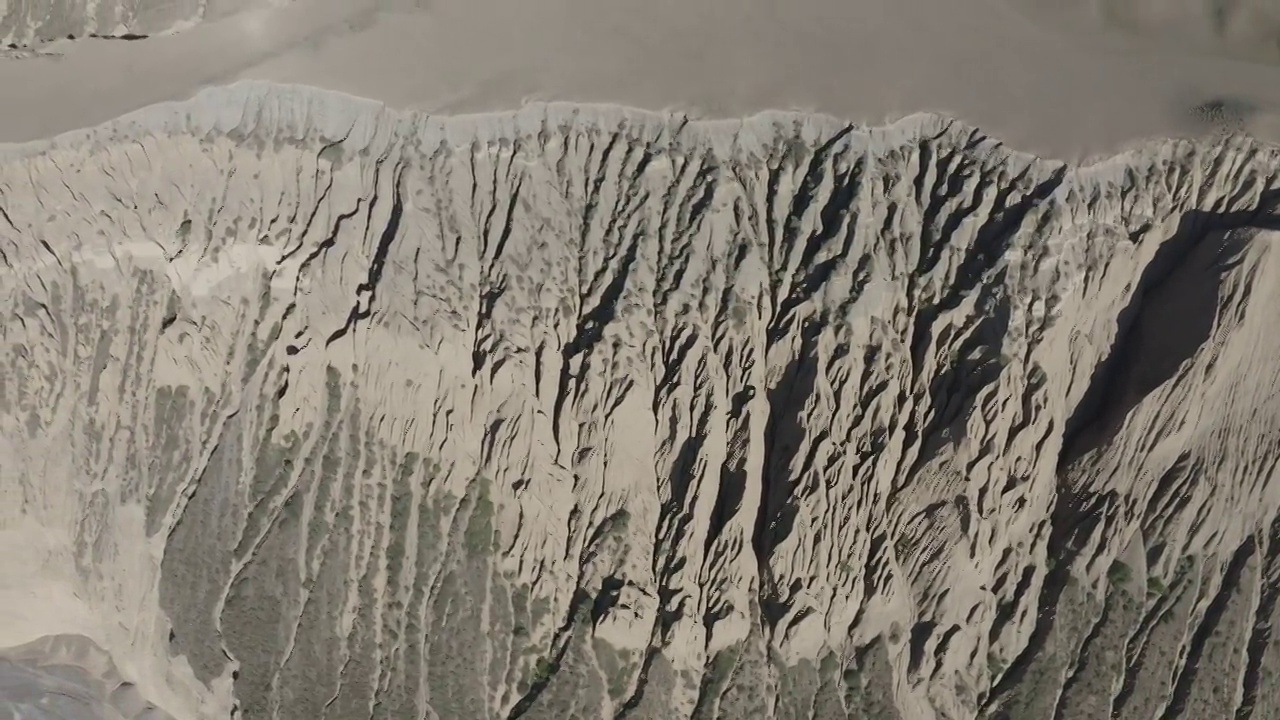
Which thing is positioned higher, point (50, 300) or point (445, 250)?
point (445, 250)

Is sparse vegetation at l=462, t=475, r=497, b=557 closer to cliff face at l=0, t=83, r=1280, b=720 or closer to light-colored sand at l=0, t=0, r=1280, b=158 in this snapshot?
cliff face at l=0, t=83, r=1280, b=720

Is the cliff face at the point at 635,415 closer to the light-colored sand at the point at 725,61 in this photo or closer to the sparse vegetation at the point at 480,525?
the sparse vegetation at the point at 480,525

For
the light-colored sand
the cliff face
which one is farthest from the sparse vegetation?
the light-colored sand

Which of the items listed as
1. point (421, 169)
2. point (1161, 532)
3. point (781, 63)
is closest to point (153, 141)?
point (421, 169)

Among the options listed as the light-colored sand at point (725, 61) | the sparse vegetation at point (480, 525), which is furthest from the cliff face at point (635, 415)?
the light-colored sand at point (725, 61)

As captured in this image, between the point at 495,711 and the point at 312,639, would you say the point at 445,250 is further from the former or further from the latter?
the point at 495,711
